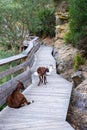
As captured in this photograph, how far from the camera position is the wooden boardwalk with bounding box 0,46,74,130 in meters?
6.39

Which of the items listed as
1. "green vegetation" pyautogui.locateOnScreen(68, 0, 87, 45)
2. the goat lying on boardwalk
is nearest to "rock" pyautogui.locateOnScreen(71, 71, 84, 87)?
"green vegetation" pyautogui.locateOnScreen(68, 0, 87, 45)

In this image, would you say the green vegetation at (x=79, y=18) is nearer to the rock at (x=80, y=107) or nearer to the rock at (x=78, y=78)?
the rock at (x=78, y=78)

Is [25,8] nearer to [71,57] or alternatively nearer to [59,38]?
[59,38]

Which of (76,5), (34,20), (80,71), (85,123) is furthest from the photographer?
(34,20)

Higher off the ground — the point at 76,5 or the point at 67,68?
the point at 76,5

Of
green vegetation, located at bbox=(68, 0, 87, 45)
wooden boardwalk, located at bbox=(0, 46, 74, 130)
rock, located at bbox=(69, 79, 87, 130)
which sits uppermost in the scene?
green vegetation, located at bbox=(68, 0, 87, 45)

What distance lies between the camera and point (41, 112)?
735cm

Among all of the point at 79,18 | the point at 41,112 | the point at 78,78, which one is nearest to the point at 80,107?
the point at 78,78

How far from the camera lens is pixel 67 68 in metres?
13.3

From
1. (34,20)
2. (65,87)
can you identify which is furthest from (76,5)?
(34,20)

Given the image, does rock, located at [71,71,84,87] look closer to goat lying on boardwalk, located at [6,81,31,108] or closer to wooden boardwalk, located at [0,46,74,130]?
wooden boardwalk, located at [0,46,74,130]

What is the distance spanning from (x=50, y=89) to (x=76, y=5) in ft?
13.6

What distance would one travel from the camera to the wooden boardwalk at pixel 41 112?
21.0 ft

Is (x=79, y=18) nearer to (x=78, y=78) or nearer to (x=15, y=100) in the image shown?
(x=78, y=78)
